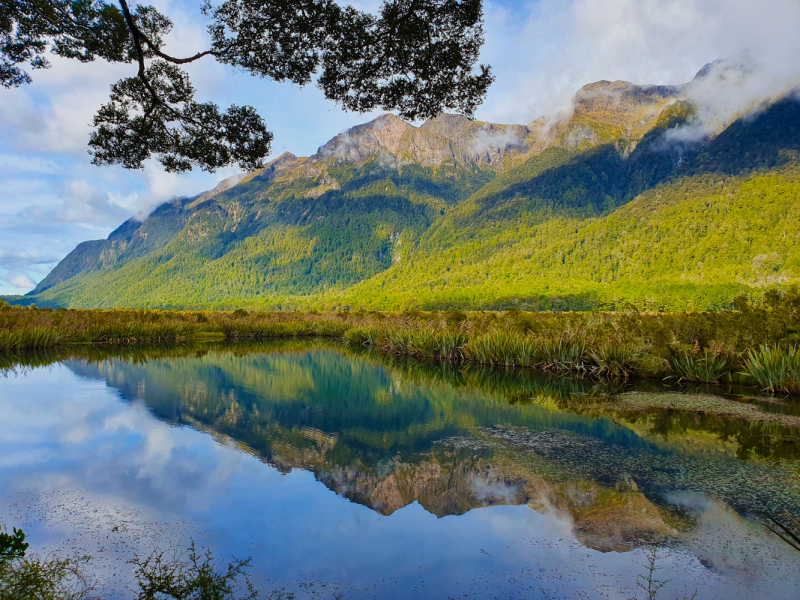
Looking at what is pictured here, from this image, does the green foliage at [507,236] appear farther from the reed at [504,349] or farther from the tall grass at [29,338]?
the tall grass at [29,338]

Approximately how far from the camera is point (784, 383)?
966 cm

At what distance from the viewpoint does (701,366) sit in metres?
11.4

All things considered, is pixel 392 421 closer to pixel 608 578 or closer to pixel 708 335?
pixel 608 578

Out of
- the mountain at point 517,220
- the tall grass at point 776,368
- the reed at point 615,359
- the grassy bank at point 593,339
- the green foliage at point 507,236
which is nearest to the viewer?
the tall grass at point 776,368

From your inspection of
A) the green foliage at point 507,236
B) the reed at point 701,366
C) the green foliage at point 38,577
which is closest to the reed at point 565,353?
the reed at point 701,366

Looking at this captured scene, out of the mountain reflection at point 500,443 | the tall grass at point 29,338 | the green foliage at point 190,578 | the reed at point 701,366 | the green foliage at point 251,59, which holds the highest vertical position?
the green foliage at point 251,59

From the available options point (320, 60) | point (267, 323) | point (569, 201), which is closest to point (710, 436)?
point (320, 60)

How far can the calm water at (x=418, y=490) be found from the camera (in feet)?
11.1

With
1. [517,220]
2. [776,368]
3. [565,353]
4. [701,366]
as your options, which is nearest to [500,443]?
[776,368]

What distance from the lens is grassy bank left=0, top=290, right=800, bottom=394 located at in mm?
10516

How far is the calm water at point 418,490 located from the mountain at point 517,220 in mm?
30977

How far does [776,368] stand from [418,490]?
28.8 feet

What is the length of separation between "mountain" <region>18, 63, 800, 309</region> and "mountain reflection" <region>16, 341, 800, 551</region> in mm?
28591

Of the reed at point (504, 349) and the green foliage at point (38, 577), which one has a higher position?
the green foliage at point (38, 577)
